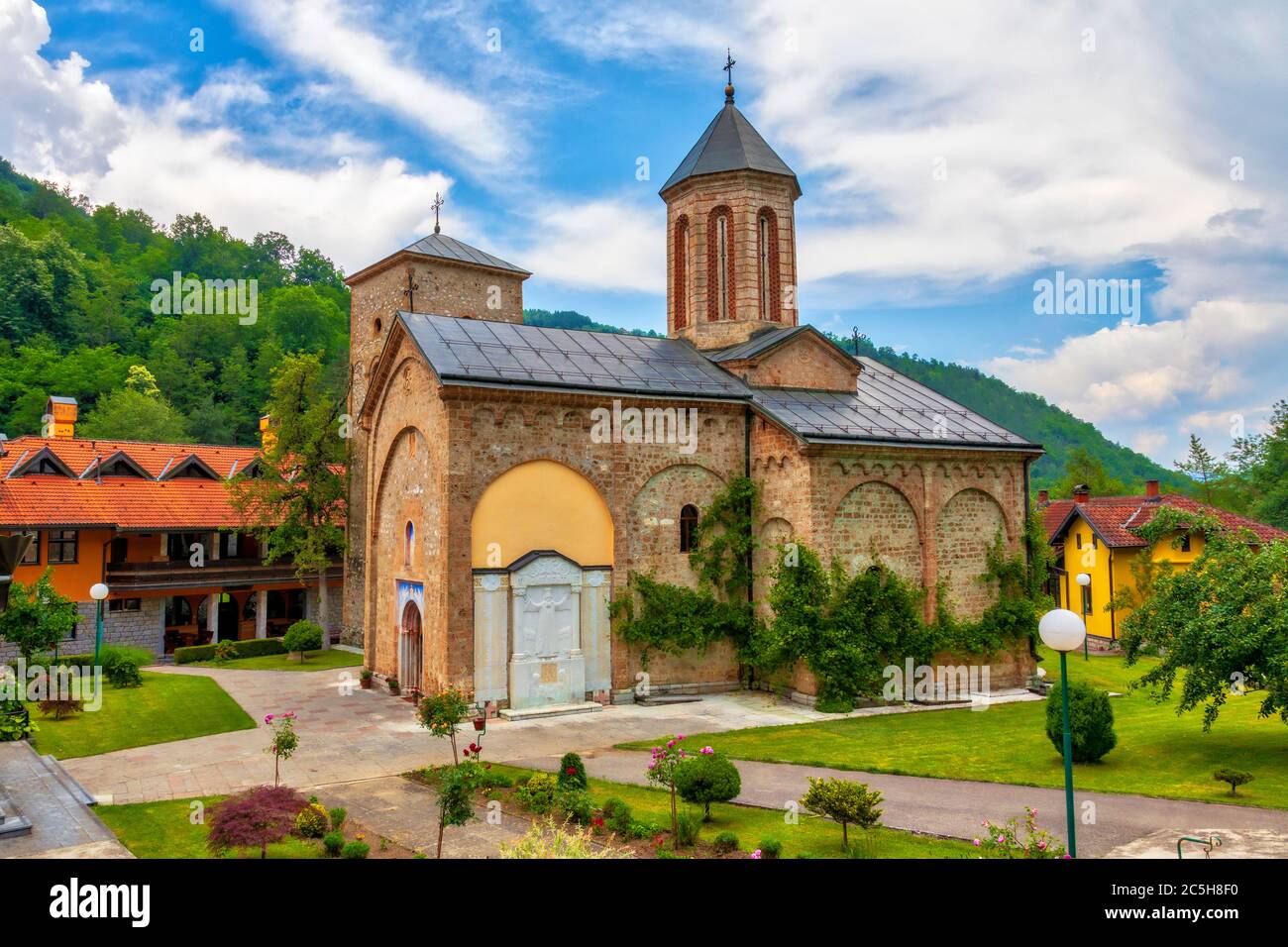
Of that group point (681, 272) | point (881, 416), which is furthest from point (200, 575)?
point (881, 416)

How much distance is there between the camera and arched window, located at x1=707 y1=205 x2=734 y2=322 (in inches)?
971

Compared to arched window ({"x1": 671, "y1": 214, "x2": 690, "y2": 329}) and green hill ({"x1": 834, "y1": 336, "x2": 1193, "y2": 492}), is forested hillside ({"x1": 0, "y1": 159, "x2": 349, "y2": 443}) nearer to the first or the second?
arched window ({"x1": 671, "y1": 214, "x2": 690, "y2": 329})

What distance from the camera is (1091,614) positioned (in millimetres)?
33906

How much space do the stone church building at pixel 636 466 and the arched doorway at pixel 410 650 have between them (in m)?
0.06

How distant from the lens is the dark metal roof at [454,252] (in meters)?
28.5

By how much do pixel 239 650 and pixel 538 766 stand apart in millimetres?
18810

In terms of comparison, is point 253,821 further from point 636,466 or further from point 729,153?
point 729,153

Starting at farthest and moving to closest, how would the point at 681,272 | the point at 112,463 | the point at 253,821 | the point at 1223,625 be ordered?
the point at 112,463 → the point at 681,272 → the point at 1223,625 → the point at 253,821

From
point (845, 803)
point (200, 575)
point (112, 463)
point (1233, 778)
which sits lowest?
point (1233, 778)

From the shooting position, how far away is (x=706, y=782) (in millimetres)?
10758

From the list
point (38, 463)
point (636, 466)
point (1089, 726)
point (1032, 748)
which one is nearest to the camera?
point (1089, 726)

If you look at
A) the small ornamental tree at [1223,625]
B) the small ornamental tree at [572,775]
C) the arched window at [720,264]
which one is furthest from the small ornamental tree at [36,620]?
the small ornamental tree at [1223,625]

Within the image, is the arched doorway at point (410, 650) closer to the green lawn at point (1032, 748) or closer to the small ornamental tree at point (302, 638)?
the green lawn at point (1032, 748)
